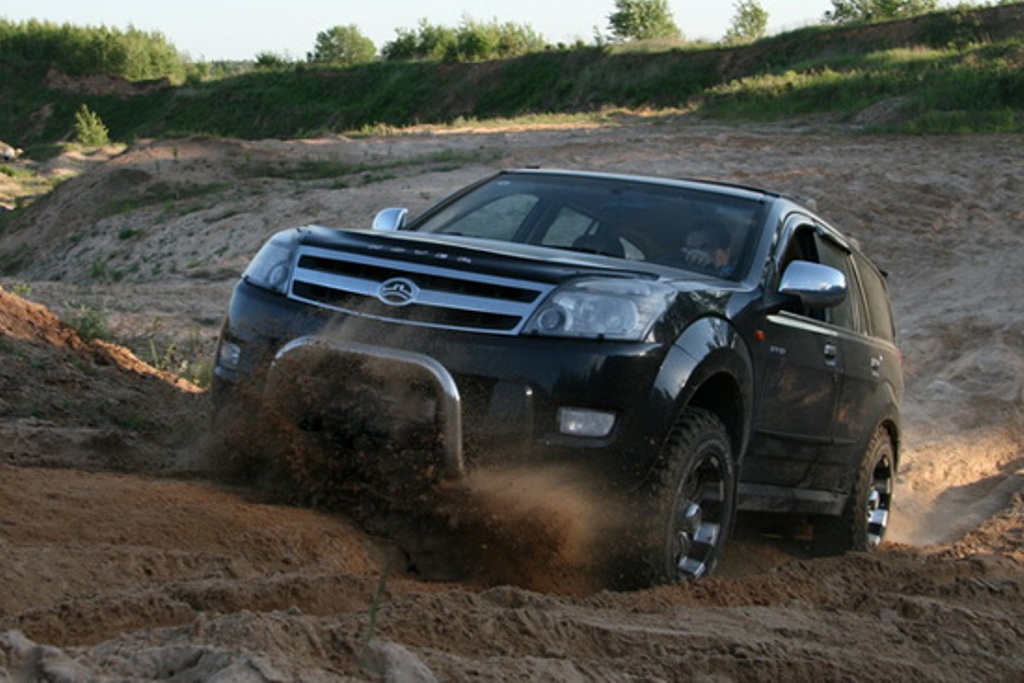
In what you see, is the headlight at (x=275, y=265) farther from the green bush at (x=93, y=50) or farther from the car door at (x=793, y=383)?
the green bush at (x=93, y=50)

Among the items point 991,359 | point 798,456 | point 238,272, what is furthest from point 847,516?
point 238,272

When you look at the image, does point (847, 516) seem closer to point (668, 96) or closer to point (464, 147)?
point (464, 147)

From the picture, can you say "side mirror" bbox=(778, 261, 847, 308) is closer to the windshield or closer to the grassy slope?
the windshield

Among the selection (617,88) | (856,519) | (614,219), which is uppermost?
(614,219)

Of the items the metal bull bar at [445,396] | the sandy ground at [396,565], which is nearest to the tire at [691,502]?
the sandy ground at [396,565]

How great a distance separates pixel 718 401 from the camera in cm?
609

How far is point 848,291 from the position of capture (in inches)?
306

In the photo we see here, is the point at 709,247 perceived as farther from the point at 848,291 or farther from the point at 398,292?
the point at 398,292

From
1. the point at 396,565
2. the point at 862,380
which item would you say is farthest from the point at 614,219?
the point at 396,565

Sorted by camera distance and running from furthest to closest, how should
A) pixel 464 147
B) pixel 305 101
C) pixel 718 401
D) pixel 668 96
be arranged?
pixel 305 101
pixel 668 96
pixel 464 147
pixel 718 401

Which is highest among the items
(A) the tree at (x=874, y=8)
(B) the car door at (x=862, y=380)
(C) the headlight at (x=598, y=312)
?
(A) the tree at (x=874, y=8)

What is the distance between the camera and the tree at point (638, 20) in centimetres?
7775

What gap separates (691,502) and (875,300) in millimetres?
2938

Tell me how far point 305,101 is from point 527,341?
71139 mm
